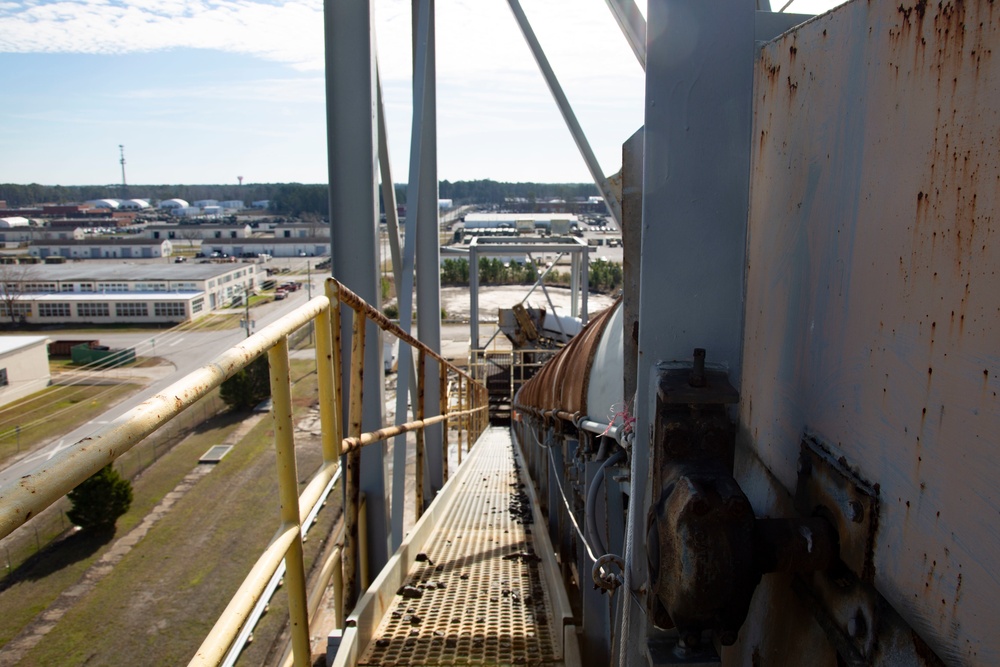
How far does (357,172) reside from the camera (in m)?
4.74

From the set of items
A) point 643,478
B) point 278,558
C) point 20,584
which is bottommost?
point 20,584

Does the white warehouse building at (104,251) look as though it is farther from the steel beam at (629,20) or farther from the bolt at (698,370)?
the bolt at (698,370)

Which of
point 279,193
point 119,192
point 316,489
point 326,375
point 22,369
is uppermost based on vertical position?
point 119,192

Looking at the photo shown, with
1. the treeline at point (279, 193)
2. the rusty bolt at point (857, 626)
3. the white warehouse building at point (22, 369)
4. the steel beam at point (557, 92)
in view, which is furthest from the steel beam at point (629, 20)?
the treeline at point (279, 193)

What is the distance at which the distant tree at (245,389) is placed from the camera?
69.6ft

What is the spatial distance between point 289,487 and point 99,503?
13726 mm

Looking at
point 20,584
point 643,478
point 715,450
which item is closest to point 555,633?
point 643,478

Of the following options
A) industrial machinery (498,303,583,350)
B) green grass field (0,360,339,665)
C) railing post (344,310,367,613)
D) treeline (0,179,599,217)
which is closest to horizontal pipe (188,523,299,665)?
railing post (344,310,367,613)

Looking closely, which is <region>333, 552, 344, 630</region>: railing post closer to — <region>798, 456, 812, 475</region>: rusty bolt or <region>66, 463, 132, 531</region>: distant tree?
<region>798, 456, 812, 475</region>: rusty bolt

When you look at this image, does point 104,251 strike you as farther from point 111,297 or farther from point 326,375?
point 326,375

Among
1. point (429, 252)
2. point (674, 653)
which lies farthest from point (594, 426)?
point (429, 252)

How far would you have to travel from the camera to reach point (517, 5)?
620 cm

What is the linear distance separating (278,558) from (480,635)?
168cm

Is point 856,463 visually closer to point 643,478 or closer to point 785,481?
point 785,481
